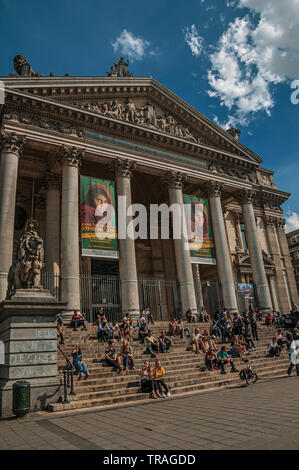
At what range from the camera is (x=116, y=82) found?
22.2 m

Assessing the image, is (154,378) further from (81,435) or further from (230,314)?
(230,314)

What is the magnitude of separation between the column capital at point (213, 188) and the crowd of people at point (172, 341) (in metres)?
8.76

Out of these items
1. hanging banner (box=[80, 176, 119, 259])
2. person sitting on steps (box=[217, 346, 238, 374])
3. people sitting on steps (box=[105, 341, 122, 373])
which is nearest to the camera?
people sitting on steps (box=[105, 341, 122, 373])

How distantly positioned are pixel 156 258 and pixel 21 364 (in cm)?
1950

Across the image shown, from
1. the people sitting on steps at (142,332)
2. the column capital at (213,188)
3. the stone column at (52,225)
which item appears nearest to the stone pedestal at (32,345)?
the people sitting on steps at (142,332)

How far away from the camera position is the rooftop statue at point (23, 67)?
19.8 m

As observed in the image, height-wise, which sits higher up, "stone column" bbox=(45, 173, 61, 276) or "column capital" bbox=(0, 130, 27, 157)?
"column capital" bbox=(0, 130, 27, 157)

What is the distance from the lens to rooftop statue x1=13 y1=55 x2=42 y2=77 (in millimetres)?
19781

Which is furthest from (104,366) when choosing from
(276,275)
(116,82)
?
(276,275)

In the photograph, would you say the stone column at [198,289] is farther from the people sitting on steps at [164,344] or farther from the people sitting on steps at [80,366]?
the people sitting on steps at [80,366]

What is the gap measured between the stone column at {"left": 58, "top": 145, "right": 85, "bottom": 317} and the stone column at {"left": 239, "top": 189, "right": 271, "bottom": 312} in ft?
44.5

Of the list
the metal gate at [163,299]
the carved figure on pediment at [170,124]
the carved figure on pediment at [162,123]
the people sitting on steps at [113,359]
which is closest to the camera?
the people sitting on steps at [113,359]

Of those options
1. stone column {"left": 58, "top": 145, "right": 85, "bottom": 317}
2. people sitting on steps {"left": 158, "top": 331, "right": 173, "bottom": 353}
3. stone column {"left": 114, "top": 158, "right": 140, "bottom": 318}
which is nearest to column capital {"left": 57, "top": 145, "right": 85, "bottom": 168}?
stone column {"left": 58, "top": 145, "right": 85, "bottom": 317}

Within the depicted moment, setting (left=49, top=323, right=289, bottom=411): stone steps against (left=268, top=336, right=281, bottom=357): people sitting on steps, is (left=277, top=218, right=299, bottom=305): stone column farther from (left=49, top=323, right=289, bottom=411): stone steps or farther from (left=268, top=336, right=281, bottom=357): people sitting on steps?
(left=268, top=336, right=281, bottom=357): people sitting on steps
